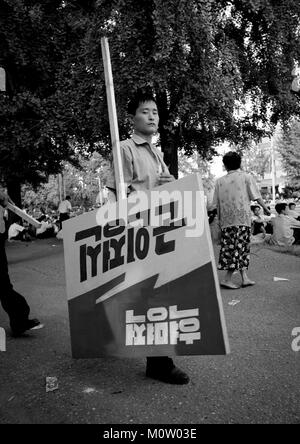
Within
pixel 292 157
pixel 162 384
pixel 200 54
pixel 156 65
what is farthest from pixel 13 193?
pixel 292 157

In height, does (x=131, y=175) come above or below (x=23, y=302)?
above

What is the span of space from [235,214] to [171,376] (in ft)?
10.6

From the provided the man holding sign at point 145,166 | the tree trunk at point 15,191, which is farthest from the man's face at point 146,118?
the tree trunk at point 15,191

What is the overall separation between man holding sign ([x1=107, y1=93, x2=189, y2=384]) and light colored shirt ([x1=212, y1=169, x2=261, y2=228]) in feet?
9.30

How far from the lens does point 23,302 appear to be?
12.8 ft

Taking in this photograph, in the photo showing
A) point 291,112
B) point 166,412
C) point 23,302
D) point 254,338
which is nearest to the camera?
point 166,412

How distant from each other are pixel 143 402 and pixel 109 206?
120 cm

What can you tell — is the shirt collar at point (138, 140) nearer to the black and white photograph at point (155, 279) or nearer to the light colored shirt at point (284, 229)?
the black and white photograph at point (155, 279)

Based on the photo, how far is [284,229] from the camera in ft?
29.5

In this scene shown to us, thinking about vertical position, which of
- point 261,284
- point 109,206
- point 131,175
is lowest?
point 261,284

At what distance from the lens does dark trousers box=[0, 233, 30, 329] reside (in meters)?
3.80

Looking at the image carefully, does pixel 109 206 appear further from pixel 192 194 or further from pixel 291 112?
pixel 291 112

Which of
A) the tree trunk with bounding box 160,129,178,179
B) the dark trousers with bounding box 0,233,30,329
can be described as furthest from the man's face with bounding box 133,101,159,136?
the tree trunk with bounding box 160,129,178,179

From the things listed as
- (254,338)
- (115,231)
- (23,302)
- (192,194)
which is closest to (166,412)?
(115,231)
